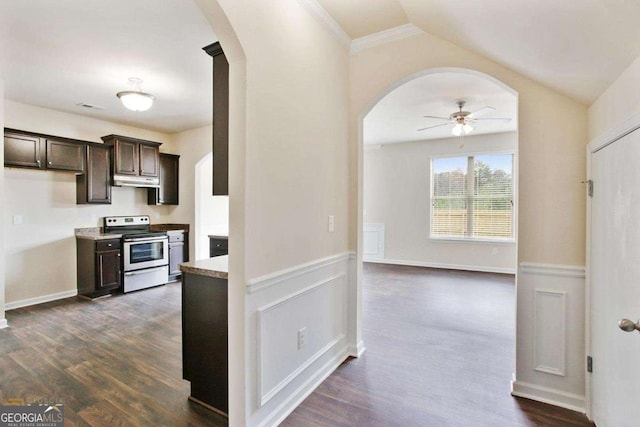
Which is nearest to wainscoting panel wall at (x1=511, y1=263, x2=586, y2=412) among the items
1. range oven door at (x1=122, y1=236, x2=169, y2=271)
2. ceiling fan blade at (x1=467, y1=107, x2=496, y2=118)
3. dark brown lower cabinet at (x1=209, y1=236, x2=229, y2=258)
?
ceiling fan blade at (x1=467, y1=107, x2=496, y2=118)

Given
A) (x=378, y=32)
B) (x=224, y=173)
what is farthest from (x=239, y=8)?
(x=378, y=32)

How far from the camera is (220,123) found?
200 centimetres

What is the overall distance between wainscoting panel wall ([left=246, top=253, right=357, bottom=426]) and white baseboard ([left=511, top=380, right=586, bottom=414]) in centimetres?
127

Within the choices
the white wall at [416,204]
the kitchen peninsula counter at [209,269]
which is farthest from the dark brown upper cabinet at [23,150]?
the white wall at [416,204]

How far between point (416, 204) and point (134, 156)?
562 centimetres

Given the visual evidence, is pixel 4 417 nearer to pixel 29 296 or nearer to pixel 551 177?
pixel 29 296

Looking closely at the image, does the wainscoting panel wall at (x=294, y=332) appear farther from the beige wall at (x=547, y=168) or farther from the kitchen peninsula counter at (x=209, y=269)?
the beige wall at (x=547, y=168)

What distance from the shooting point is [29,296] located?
441 centimetres


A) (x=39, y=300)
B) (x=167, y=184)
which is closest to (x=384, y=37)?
(x=167, y=184)

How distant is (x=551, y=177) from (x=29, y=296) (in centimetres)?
625

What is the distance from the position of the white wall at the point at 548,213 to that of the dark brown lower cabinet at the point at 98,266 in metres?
5.16

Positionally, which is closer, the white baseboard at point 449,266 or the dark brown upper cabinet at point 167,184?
the dark brown upper cabinet at point 167,184

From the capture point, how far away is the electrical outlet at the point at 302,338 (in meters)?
2.19

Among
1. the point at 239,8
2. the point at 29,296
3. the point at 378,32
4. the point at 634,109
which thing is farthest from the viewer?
the point at 29,296
